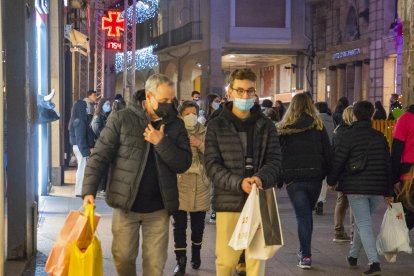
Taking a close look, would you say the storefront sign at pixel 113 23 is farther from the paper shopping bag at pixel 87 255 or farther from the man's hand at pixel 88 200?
the paper shopping bag at pixel 87 255

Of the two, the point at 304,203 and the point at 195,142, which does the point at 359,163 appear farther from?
the point at 195,142

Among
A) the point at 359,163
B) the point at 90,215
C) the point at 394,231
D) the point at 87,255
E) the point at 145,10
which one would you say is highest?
the point at 145,10

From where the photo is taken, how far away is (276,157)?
6125mm

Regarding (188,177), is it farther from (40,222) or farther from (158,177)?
(40,222)

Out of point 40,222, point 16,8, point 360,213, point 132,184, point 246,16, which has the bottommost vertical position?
point 40,222

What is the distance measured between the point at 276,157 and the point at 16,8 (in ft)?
10.9

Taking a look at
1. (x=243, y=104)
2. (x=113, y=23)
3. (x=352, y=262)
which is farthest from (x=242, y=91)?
(x=113, y=23)

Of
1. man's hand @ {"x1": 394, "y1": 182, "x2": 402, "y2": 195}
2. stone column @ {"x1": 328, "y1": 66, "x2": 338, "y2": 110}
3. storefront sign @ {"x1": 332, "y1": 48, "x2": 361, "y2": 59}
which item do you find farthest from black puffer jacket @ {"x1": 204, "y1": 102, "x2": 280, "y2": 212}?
stone column @ {"x1": 328, "y1": 66, "x2": 338, "y2": 110}

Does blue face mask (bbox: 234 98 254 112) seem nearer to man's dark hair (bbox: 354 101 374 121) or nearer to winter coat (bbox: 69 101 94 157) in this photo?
man's dark hair (bbox: 354 101 374 121)

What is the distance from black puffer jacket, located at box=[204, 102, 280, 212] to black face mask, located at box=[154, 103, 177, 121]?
0.50 metres

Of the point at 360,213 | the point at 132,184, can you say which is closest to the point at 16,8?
the point at 132,184

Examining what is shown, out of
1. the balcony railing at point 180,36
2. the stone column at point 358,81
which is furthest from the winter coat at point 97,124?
the balcony railing at point 180,36

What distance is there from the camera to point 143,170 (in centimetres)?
565

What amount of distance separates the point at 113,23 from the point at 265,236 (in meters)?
30.5
